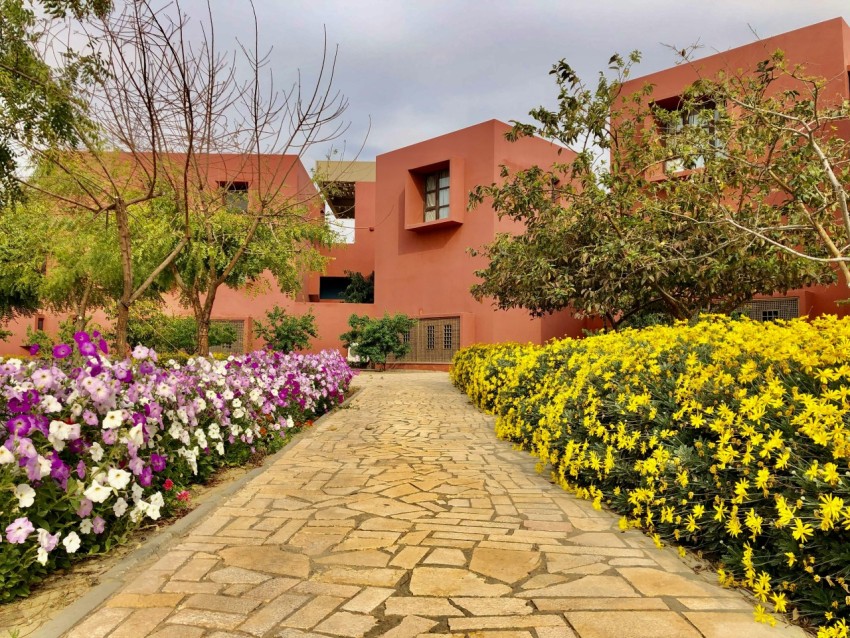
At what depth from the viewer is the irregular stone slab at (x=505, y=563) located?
9.36 ft

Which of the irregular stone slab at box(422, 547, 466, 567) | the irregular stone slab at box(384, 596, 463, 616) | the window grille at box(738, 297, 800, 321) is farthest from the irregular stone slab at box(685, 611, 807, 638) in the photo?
the window grille at box(738, 297, 800, 321)

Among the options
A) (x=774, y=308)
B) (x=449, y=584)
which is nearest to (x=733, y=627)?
(x=449, y=584)

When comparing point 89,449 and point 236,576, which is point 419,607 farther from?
point 89,449

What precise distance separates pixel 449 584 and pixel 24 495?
1989 millimetres

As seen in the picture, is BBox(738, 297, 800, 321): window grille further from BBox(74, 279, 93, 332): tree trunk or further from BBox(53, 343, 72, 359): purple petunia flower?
BBox(74, 279, 93, 332): tree trunk

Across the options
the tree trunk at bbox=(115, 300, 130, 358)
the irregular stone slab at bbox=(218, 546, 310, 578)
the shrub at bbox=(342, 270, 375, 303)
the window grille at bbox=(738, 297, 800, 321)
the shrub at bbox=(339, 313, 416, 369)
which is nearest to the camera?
the irregular stone slab at bbox=(218, 546, 310, 578)

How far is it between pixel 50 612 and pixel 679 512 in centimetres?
302

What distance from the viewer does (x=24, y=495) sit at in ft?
8.83

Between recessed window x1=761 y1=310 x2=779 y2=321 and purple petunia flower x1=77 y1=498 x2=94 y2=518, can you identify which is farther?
recessed window x1=761 y1=310 x2=779 y2=321

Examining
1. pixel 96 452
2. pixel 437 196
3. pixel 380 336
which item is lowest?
pixel 96 452

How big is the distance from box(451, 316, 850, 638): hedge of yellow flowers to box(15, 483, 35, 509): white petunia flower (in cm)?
312

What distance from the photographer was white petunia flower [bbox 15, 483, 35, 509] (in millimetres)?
2676

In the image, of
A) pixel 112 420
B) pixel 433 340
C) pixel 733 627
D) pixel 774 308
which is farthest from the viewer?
pixel 433 340

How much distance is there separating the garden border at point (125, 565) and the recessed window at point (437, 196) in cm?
1525
